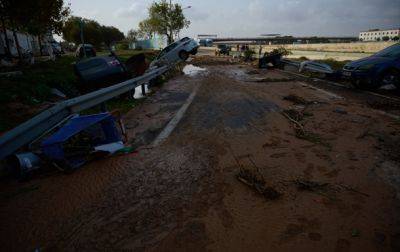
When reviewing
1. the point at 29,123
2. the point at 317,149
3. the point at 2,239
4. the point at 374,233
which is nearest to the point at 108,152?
the point at 29,123

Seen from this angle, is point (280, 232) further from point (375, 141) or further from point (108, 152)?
point (375, 141)

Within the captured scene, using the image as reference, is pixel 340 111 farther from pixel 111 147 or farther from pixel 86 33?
pixel 86 33

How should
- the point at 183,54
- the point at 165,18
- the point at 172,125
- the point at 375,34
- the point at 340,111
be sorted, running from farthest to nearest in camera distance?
the point at 375,34, the point at 165,18, the point at 183,54, the point at 340,111, the point at 172,125

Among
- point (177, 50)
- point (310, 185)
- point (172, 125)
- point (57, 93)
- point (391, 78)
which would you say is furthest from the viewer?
point (177, 50)

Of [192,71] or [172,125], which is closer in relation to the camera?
[172,125]

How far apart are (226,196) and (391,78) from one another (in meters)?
10.3

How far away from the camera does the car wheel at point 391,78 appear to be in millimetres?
10586

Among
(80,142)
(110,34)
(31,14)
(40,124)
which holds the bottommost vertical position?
(80,142)

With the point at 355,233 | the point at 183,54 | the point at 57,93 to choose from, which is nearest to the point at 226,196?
the point at 355,233

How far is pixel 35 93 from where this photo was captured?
10.6m

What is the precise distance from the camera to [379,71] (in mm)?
10609

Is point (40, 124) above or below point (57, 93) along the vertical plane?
above

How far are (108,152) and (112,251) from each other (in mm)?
2297

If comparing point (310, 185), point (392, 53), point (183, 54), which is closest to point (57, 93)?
point (310, 185)
